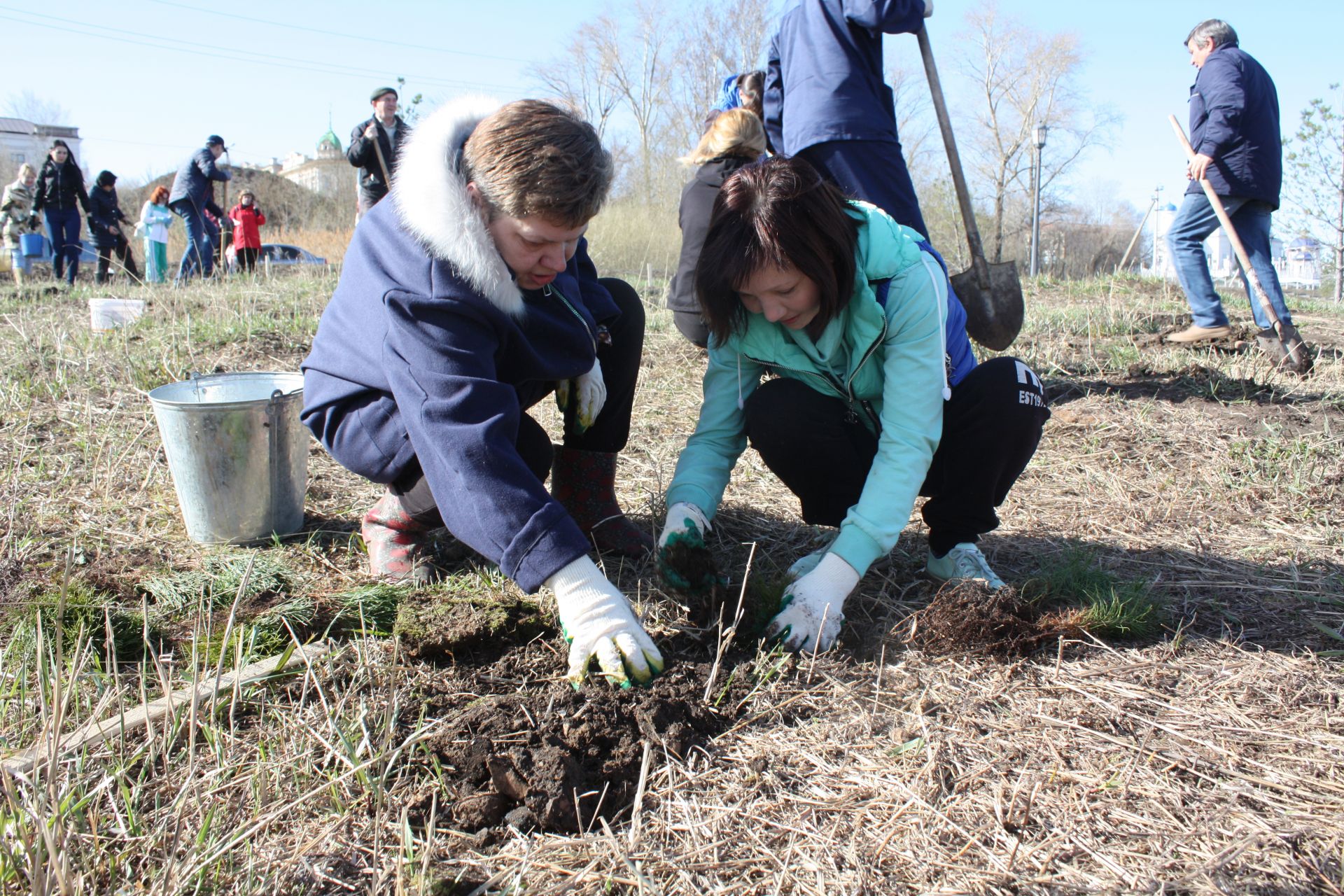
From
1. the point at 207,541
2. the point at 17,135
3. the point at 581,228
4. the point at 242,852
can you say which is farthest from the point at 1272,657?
the point at 17,135

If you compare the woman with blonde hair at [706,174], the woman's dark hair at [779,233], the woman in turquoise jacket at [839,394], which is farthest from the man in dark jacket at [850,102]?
the woman's dark hair at [779,233]

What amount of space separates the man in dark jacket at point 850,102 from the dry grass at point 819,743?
1.31 metres

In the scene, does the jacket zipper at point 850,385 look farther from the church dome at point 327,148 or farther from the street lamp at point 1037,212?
the church dome at point 327,148

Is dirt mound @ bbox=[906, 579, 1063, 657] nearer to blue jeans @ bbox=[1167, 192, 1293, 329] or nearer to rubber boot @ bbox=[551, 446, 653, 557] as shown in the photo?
rubber boot @ bbox=[551, 446, 653, 557]

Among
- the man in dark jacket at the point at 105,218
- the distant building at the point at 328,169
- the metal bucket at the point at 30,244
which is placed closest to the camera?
the man in dark jacket at the point at 105,218

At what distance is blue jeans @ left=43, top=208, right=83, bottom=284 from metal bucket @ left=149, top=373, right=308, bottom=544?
31.7 ft

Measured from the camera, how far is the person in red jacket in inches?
388

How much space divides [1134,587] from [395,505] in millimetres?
1823

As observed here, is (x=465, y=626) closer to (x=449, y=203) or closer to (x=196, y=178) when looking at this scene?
(x=449, y=203)

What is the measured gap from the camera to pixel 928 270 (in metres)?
1.96

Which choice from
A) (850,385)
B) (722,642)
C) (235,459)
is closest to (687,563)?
(722,642)

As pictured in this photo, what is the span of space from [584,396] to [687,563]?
1.83 feet

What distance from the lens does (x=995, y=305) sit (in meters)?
3.71

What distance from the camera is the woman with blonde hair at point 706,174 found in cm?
308
